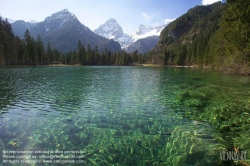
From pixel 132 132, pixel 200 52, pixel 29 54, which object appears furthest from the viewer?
pixel 29 54

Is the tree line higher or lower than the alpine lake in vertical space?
higher

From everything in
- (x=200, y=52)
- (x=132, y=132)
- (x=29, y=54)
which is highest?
(x=200, y=52)

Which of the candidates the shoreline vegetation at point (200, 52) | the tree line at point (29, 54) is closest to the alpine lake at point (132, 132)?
the shoreline vegetation at point (200, 52)

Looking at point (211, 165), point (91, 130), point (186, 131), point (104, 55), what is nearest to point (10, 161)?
point (91, 130)

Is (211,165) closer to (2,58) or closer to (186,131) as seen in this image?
(186,131)

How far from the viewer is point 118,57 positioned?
197m

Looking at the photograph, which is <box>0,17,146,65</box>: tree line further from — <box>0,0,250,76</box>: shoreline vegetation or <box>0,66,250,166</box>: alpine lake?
<box>0,66,250,166</box>: alpine lake

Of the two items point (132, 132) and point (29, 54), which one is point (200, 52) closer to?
point (132, 132)

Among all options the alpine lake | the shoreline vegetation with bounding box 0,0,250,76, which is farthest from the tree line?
the alpine lake

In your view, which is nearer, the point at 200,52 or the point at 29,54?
the point at 200,52

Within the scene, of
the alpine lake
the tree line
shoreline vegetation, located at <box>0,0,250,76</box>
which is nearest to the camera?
the alpine lake

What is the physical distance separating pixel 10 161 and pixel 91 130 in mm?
4741

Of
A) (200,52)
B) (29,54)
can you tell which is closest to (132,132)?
(200,52)

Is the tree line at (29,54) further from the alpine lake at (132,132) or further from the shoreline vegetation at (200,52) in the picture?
the alpine lake at (132,132)
